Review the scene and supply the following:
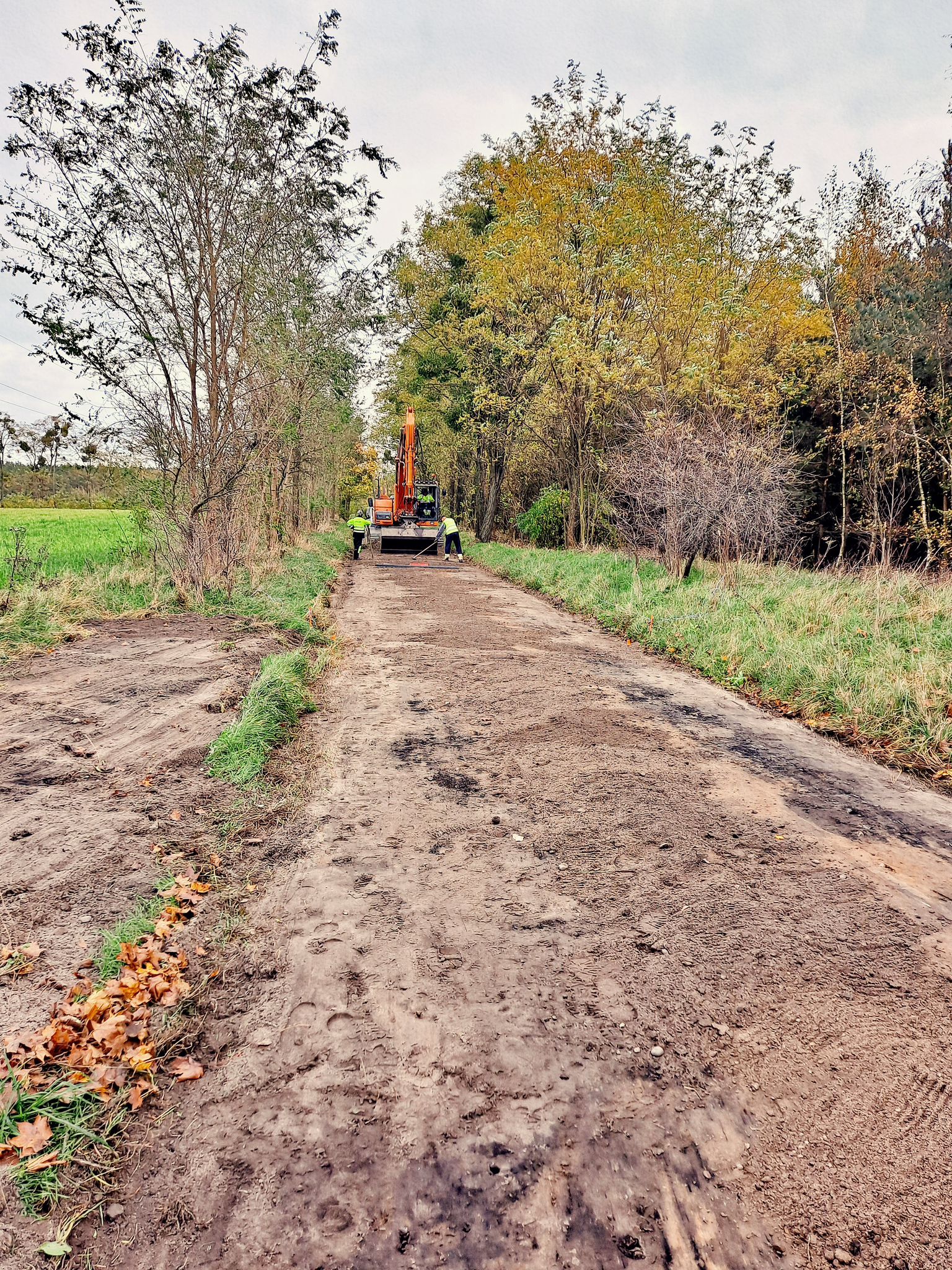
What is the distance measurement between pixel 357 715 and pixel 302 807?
1.60 meters

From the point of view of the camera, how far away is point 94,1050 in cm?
209

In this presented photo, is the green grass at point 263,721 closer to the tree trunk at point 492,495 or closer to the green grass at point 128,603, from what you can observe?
the green grass at point 128,603

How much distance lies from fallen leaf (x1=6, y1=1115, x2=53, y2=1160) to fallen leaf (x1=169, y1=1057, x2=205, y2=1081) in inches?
13.3

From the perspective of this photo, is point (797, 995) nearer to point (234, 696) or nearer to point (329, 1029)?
point (329, 1029)

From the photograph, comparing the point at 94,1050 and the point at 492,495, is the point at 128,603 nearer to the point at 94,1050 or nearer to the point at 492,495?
the point at 94,1050

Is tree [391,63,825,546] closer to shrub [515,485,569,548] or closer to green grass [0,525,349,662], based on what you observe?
shrub [515,485,569,548]

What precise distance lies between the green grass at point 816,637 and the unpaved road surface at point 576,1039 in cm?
98

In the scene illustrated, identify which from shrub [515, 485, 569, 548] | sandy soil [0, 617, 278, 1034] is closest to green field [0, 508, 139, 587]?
sandy soil [0, 617, 278, 1034]

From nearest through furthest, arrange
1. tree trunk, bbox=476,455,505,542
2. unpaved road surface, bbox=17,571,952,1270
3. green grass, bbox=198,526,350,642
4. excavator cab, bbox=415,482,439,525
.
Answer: unpaved road surface, bbox=17,571,952,1270
green grass, bbox=198,526,350,642
excavator cab, bbox=415,482,439,525
tree trunk, bbox=476,455,505,542

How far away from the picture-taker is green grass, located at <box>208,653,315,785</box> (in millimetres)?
4309

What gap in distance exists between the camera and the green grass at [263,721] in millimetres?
4309

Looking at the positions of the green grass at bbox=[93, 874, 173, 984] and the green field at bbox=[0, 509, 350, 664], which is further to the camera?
the green field at bbox=[0, 509, 350, 664]

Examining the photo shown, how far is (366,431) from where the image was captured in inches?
1517

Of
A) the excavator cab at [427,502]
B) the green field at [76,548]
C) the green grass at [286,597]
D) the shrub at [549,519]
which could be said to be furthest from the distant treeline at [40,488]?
the green grass at [286,597]
